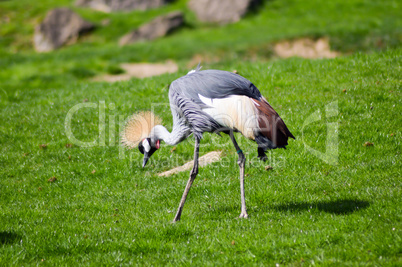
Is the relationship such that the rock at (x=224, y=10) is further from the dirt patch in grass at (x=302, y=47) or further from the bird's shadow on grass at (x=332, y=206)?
the bird's shadow on grass at (x=332, y=206)

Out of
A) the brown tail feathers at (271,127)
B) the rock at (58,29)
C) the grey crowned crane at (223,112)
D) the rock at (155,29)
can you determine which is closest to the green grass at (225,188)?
the grey crowned crane at (223,112)

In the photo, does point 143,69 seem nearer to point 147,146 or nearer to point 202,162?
point 202,162

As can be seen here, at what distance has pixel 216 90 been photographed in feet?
20.3

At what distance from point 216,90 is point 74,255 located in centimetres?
318

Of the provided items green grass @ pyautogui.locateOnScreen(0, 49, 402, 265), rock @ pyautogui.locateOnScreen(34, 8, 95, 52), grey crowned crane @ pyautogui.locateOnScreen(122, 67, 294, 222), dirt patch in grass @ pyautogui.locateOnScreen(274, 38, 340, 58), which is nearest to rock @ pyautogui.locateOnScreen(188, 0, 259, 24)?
dirt patch in grass @ pyautogui.locateOnScreen(274, 38, 340, 58)

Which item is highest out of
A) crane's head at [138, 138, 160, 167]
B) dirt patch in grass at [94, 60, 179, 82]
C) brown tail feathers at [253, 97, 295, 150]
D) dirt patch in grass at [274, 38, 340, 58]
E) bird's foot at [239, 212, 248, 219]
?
brown tail feathers at [253, 97, 295, 150]

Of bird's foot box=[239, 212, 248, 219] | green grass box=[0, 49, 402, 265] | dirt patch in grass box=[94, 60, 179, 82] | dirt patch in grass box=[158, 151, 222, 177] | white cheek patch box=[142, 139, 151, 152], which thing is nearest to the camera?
green grass box=[0, 49, 402, 265]

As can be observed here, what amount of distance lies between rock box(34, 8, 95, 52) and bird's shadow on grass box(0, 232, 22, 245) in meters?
24.2

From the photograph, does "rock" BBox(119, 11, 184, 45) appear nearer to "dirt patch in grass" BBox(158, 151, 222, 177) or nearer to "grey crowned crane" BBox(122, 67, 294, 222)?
"dirt patch in grass" BBox(158, 151, 222, 177)

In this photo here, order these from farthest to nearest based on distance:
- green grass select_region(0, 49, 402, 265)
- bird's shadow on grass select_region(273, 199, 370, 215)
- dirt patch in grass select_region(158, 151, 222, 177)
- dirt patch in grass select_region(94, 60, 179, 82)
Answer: dirt patch in grass select_region(94, 60, 179, 82)
dirt patch in grass select_region(158, 151, 222, 177)
bird's shadow on grass select_region(273, 199, 370, 215)
green grass select_region(0, 49, 402, 265)

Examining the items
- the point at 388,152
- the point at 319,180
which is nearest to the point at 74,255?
the point at 319,180

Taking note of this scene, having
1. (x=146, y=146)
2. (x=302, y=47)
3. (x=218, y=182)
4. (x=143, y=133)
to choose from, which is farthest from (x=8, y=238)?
(x=302, y=47)

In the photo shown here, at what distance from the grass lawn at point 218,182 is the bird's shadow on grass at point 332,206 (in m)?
0.03

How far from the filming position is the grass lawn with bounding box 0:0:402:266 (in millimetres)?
5297
